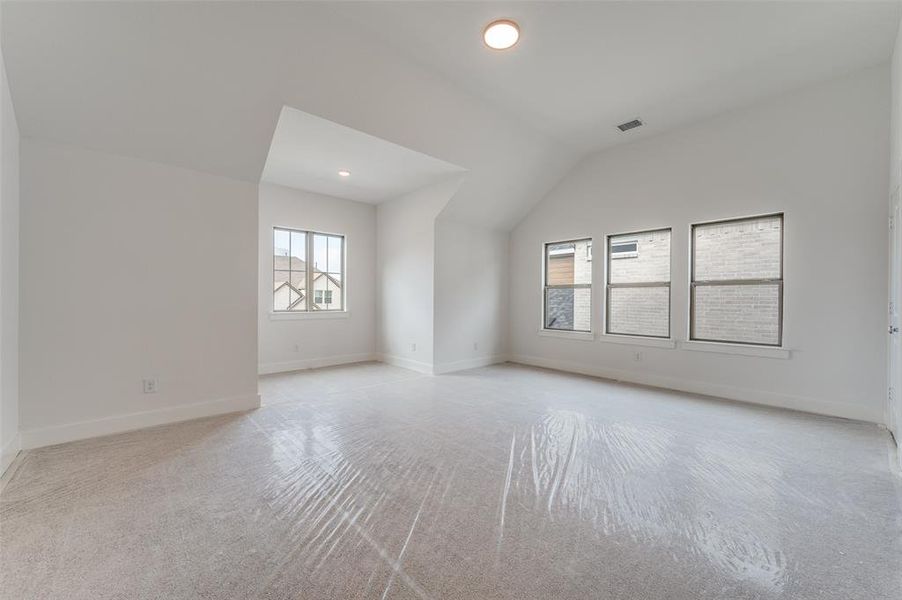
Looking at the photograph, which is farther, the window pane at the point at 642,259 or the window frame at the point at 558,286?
the window frame at the point at 558,286

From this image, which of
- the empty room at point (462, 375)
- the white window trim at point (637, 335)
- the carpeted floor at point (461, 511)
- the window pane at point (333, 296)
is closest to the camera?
the carpeted floor at point (461, 511)

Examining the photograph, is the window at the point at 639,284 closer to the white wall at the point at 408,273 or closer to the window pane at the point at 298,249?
the white wall at the point at 408,273

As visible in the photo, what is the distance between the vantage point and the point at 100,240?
288 cm

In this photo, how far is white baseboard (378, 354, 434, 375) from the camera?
5.41 meters

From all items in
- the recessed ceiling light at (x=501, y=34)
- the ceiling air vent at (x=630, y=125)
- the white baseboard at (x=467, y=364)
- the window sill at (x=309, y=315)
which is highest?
the ceiling air vent at (x=630, y=125)

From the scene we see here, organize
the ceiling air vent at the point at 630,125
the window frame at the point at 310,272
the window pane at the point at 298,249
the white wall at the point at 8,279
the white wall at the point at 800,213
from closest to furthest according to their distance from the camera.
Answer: the white wall at the point at 8,279 < the white wall at the point at 800,213 < the ceiling air vent at the point at 630,125 < the window frame at the point at 310,272 < the window pane at the point at 298,249

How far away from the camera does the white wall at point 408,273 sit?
5352 millimetres

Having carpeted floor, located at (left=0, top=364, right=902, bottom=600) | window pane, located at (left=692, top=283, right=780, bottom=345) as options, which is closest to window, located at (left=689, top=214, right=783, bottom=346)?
window pane, located at (left=692, top=283, right=780, bottom=345)

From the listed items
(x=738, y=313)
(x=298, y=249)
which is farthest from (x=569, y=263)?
(x=298, y=249)

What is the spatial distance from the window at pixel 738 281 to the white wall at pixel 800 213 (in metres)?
0.14

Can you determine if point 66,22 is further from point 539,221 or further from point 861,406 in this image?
point 861,406

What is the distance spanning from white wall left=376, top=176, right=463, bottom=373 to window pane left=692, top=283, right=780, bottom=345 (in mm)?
3413

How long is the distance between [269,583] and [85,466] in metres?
1.95

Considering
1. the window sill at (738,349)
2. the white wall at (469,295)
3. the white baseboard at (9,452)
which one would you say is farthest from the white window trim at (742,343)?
the white baseboard at (9,452)
